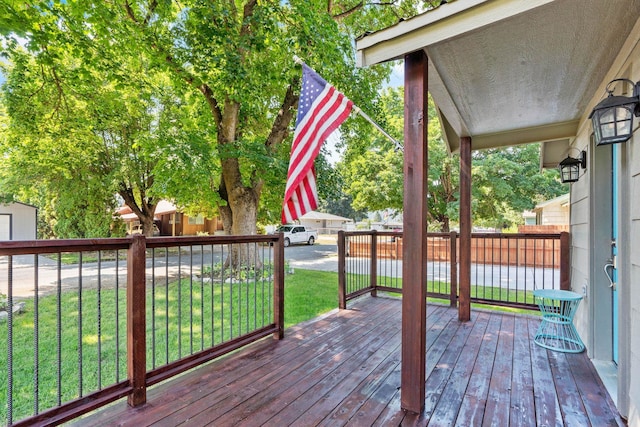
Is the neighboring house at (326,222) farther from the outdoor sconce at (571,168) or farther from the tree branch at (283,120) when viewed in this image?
the outdoor sconce at (571,168)

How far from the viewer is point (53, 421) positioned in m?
1.75

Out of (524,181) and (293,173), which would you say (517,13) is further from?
(524,181)

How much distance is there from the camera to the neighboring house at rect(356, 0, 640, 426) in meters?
1.81

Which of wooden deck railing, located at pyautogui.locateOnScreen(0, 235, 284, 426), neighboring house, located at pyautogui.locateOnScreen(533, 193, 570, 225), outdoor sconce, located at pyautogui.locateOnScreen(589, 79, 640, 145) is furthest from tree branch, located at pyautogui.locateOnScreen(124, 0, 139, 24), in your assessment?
neighboring house, located at pyautogui.locateOnScreen(533, 193, 570, 225)

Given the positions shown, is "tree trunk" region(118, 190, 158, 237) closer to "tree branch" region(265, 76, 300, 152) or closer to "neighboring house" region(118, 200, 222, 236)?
"neighboring house" region(118, 200, 222, 236)

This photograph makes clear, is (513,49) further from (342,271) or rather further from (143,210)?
(143,210)

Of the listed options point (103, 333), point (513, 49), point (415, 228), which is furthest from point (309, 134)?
point (103, 333)

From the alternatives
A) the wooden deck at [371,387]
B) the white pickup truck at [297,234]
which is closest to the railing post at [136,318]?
the wooden deck at [371,387]

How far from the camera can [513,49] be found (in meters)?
2.13

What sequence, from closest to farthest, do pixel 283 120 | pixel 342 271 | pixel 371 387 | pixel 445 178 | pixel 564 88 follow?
pixel 371 387 → pixel 564 88 → pixel 342 271 → pixel 283 120 → pixel 445 178

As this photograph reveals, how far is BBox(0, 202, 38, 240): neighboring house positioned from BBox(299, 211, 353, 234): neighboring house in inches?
728

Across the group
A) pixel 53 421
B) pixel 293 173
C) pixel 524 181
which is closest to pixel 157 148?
pixel 293 173

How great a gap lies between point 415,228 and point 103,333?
13.7 feet

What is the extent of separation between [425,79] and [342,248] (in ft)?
8.94
